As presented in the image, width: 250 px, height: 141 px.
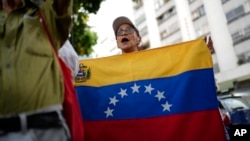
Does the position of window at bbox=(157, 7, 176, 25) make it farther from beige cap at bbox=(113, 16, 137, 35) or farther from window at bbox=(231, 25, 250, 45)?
beige cap at bbox=(113, 16, 137, 35)

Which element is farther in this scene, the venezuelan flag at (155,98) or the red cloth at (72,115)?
the venezuelan flag at (155,98)

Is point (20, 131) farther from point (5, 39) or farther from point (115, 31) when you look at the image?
point (115, 31)

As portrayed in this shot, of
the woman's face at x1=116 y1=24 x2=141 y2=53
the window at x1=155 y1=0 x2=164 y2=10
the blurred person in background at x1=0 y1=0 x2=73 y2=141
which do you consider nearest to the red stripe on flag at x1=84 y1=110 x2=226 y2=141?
the woman's face at x1=116 y1=24 x2=141 y2=53

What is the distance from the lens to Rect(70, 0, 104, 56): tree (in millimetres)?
8828

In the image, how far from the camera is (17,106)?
1.67 m

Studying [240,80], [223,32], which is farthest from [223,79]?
[223,32]

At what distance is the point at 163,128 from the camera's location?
10.2 ft

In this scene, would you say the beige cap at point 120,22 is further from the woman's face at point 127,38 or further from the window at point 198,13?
the window at point 198,13

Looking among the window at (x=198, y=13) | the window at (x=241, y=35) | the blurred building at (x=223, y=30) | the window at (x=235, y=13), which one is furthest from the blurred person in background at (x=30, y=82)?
the window at (x=198, y=13)

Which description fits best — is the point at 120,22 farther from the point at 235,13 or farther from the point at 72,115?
the point at 235,13

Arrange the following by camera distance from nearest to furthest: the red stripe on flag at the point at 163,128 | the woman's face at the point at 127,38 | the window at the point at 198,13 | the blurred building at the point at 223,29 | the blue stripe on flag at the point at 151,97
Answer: the red stripe on flag at the point at 163,128
the blue stripe on flag at the point at 151,97
the woman's face at the point at 127,38
the blurred building at the point at 223,29
the window at the point at 198,13

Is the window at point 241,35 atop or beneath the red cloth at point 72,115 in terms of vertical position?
atop

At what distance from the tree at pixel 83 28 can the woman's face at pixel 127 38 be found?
510cm

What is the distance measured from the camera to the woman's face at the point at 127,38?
3586mm
